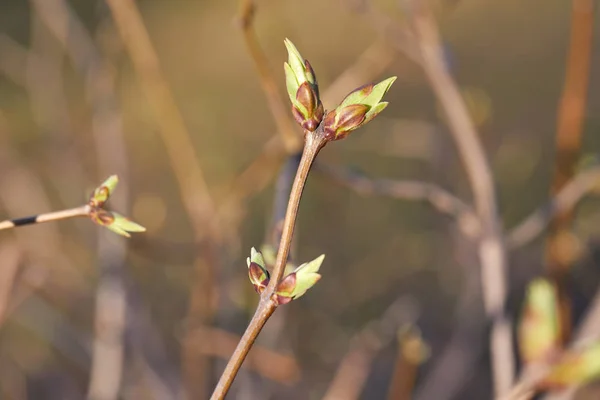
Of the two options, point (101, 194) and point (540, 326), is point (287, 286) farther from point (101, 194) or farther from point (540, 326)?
point (540, 326)

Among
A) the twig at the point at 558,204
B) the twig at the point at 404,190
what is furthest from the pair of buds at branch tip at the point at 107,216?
the twig at the point at 558,204

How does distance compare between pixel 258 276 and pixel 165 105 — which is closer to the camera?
pixel 258 276

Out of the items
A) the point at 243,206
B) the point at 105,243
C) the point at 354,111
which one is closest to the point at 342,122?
the point at 354,111

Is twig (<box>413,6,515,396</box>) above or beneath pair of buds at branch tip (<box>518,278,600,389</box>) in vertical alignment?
above

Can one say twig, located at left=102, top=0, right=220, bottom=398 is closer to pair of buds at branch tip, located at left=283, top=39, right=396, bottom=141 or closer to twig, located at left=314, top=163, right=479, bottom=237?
twig, located at left=314, top=163, right=479, bottom=237

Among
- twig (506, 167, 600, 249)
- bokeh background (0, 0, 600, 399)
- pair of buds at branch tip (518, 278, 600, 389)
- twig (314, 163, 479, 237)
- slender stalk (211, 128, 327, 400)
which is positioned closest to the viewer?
slender stalk (211, 128, 327, 400)

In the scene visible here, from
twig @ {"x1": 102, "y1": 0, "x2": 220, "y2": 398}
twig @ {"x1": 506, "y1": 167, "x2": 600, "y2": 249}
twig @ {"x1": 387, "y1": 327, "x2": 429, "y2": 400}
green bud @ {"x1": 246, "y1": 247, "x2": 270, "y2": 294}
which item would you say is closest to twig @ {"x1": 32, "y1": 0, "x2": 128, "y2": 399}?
twig @ {"x1": 102, "y1": 0, "x2": 220, "y2": 398}

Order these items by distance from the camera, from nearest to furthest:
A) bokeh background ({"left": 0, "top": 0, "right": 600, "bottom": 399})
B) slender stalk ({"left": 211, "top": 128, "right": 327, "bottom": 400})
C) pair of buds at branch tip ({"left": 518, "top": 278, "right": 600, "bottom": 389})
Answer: slender stalk ({"left": 211, "top": 128, "right": 327, "bottom": 400}) → pair of buds at branch tip ({"left": 518, "top": 278, "right": 600, "bottom": 389}) → bokeh background ({"left": 0, "top": 0, "right": 600, "bottom": 399})

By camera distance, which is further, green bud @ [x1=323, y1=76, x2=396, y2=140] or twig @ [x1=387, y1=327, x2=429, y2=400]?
twig @ [x1=387, y1=327, x2=429, y2=400]
